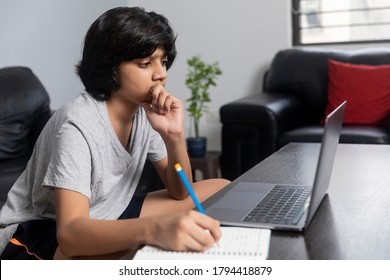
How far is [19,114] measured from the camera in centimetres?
268

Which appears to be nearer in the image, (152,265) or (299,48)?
(152,265)

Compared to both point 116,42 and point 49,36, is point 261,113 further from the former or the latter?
point 116,42

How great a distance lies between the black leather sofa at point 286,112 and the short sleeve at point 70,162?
1733 millimetres

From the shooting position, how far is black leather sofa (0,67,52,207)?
2.60 m

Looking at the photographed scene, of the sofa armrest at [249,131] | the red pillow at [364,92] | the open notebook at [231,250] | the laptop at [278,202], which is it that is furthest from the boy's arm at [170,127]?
the red pillow at [364,92]

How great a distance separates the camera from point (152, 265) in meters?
0.83

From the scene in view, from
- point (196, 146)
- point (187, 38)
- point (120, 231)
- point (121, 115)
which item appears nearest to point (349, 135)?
point (196, 146)

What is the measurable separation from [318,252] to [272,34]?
286 centimetres

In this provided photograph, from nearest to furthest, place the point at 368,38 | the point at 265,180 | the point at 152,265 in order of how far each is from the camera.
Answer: the point at 152,265 < the point at 265,180 < the point at 368,38

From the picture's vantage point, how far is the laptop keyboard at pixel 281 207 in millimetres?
991

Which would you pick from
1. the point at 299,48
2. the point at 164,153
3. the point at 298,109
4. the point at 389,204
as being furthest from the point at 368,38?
the point at 389,204

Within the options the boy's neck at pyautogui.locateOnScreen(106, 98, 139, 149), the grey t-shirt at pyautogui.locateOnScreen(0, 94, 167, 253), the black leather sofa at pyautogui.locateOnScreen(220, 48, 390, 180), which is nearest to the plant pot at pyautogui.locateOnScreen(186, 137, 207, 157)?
the black leather sofa at pyautogui.locateOnScreen(220, 48, 390, 180)

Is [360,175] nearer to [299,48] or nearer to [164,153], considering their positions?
[164,153]

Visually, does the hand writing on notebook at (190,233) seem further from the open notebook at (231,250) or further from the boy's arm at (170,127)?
the boy's arm at (170,127)
